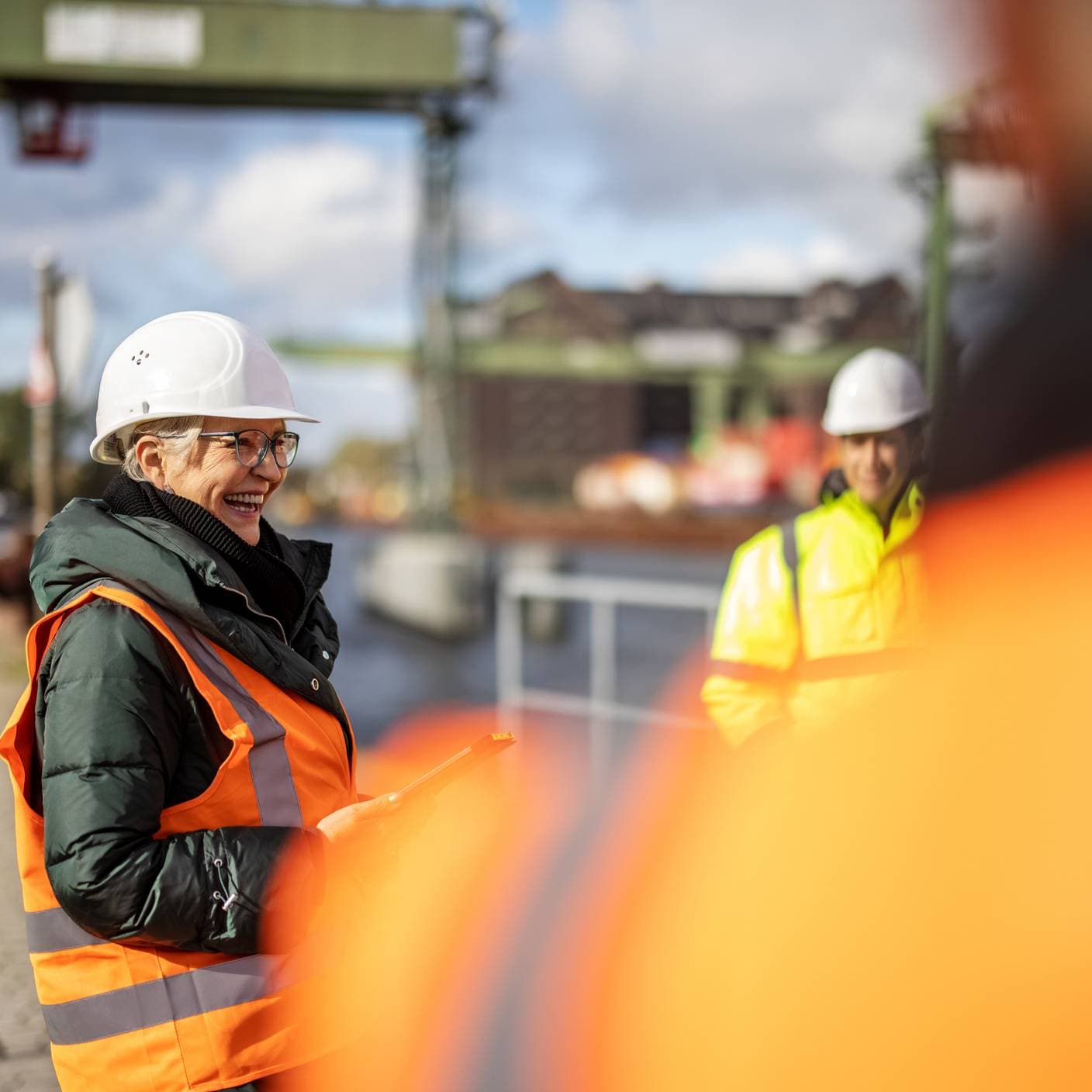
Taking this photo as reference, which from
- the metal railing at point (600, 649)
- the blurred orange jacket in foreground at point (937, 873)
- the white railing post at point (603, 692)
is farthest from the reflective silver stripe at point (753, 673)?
the white railing post at point (603, 692)

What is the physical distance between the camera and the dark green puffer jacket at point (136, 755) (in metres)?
1.44

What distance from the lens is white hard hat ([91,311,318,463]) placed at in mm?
1709

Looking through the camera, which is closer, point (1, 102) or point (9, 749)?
point (9, 749)

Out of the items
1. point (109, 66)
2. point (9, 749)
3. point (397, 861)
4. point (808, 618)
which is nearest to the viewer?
point (9, 749)

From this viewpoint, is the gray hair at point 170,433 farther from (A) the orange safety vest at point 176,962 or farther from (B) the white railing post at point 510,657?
(B) the white railing post at point 510,657

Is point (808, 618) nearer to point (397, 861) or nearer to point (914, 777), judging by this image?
point (397, 861)

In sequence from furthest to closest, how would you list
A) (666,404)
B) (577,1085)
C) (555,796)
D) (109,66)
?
1. (666,404)
2. (109,66)
3. (555,796)
4. (577,1085)

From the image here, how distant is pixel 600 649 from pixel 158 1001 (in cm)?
489

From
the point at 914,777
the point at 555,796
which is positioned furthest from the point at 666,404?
the point at 914,777

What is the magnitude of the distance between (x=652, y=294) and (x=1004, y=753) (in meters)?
82.8

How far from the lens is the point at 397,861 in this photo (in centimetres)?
175

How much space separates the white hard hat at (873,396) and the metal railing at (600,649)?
2578mm

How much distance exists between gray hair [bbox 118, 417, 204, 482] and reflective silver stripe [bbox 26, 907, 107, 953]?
569 mm

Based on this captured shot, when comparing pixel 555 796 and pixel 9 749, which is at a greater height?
pixel 9 749
